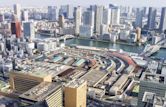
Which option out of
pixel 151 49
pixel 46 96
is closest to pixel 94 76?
pixel 46 96

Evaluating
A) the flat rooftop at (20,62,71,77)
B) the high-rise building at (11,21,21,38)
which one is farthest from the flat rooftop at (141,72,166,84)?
the high-rise building at (11,21,21,38)

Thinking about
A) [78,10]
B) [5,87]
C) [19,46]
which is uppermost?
[78,10]

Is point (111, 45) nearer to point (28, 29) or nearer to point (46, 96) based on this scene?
point (28, 29)

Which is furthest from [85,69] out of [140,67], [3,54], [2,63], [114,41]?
[114,41]

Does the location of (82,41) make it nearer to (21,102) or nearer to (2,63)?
(2,63)

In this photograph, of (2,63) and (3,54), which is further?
(3,54)

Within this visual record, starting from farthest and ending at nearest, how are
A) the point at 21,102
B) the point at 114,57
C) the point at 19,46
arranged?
the point at 19,46 → the point at 114,57 → the point at 21,102
